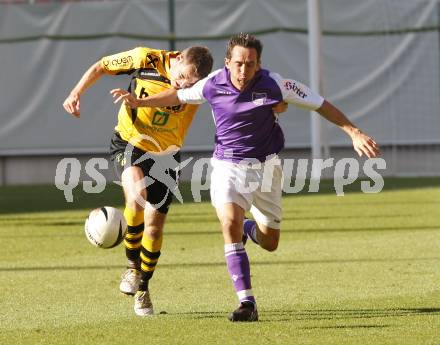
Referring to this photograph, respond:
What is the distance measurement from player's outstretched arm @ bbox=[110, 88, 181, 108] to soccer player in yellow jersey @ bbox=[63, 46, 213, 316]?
264mm

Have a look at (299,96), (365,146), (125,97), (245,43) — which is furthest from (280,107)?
(125,97)

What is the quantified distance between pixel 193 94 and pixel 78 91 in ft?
3.02

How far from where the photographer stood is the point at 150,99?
8.25 m

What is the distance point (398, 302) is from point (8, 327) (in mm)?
2770

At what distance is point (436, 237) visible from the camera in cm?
1345

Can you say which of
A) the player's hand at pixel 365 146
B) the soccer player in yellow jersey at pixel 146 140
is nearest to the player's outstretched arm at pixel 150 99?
the soccer player in yellow jersey at pixel 146 140

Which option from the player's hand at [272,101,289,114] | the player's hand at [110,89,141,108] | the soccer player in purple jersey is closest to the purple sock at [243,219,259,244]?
the soccer player in purple jersey

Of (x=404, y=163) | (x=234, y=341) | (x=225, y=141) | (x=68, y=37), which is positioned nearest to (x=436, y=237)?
(x=225, y=141)

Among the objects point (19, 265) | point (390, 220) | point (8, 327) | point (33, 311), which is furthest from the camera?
point (390, 220)

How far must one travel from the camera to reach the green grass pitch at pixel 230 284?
761 centimetres

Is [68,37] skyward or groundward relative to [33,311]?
skyward

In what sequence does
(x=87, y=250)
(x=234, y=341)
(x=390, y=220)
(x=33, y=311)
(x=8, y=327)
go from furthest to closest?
(x=390, y=220) < (x=87, y=250) < (x=33, y=311) < (x=8, y=327) < (x=234, y=341)

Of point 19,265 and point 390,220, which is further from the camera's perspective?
point 390,220

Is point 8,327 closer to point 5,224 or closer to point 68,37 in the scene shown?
point 5,224
